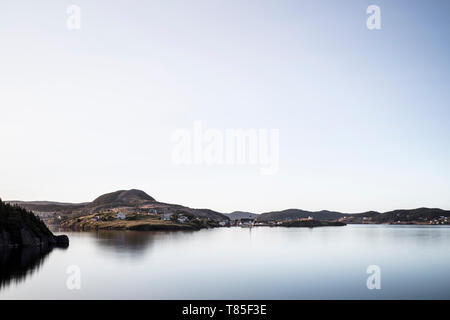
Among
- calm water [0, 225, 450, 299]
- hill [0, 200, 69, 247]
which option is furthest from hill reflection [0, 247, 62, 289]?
hill [0, 200, 69, 247]

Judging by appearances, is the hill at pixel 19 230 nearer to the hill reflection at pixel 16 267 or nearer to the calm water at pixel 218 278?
the hill reflection at pixel 16 267

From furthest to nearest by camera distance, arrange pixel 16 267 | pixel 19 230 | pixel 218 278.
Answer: pixel 19 230 < pixel 16 267 < pixel 218 278

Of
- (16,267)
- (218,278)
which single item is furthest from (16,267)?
(218,278)

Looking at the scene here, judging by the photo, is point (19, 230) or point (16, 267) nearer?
point (16, 267)

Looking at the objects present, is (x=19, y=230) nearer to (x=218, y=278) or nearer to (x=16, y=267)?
(x=16, y=267)

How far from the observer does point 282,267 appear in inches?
2398

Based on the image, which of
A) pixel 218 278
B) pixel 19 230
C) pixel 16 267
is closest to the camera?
pixel 218 278

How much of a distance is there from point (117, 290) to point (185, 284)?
8.27 m

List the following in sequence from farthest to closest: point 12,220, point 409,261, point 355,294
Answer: point 12,220 < point 409,261 < point 355,294

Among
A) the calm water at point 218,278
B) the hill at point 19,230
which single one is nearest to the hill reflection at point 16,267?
the calm water at point 218,278

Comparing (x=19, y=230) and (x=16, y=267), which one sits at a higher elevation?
(x=19, y=230)

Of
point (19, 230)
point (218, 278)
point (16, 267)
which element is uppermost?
point (19, 230)
